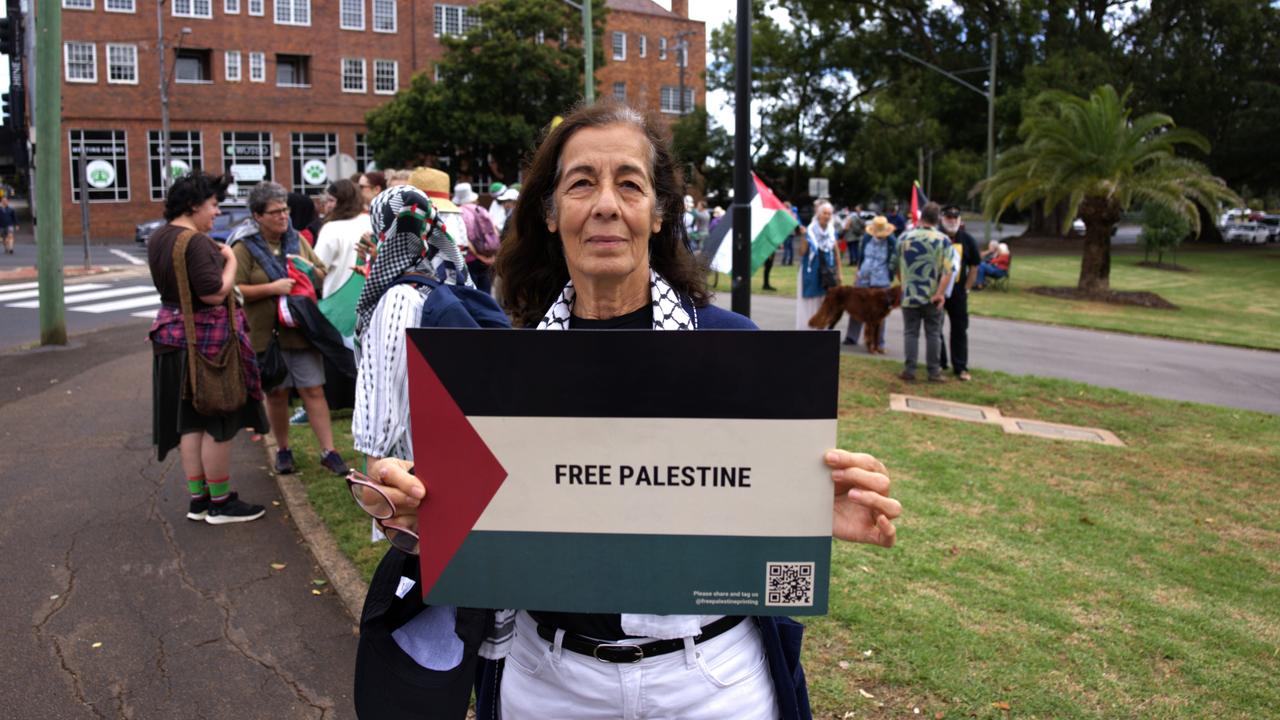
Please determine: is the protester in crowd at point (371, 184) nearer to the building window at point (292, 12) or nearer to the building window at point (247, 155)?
the building window at point (247, 155)

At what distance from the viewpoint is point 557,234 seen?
101 inches

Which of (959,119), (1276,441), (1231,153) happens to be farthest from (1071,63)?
(1276,441)

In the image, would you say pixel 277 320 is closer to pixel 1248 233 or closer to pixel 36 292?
pixel 36 292

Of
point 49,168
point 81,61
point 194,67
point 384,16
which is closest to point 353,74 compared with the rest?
point 384,16

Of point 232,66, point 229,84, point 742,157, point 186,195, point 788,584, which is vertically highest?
point 232,66

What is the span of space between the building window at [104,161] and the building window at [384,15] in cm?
1483

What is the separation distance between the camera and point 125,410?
924 centimetres

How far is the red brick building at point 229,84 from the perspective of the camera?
51125 mm

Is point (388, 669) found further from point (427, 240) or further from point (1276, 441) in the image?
point (1276, 441)

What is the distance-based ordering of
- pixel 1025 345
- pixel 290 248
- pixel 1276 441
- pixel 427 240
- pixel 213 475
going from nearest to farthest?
pixel 427 240 → pixel 213 475 → pixel 290 248 → pixel 1276 441 → pixel 1025 345

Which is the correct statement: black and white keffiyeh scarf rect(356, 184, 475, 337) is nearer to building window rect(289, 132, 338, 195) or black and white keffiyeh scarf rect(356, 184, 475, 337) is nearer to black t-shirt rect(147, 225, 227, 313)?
black t-shirt rect(147, 225, 227, 313)

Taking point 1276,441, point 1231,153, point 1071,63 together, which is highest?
point 1071,63

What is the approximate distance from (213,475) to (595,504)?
479 cm

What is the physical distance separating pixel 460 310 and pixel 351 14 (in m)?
59.0
